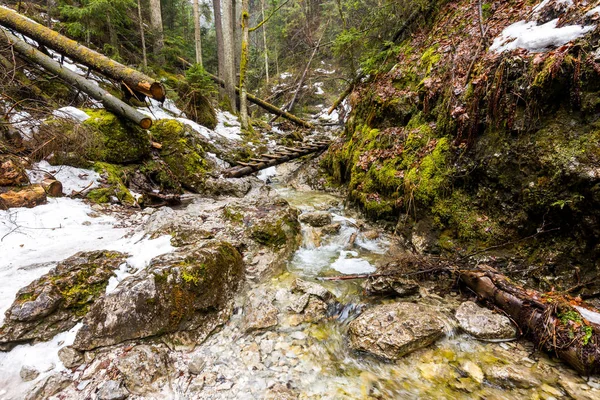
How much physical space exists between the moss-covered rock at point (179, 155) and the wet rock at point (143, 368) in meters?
5.51

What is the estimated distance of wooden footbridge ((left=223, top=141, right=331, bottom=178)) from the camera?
8812 millimetres

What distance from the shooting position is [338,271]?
4.70 metres

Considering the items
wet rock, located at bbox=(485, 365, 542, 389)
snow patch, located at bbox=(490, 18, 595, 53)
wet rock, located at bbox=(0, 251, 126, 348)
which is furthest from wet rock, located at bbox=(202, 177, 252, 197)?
wet rock, located at bbox=(485, 365, 542, 389)

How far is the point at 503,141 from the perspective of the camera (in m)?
3.90

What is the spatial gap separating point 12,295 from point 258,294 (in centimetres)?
272

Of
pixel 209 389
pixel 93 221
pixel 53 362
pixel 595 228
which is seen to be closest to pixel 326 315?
pixel 209 389

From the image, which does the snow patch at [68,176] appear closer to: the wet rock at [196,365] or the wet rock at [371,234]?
the wet rock at [196,365]

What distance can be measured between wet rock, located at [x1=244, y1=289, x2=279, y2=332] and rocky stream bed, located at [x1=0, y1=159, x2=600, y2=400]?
2cm

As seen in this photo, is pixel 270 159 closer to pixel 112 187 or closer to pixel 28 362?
pixel 112 187

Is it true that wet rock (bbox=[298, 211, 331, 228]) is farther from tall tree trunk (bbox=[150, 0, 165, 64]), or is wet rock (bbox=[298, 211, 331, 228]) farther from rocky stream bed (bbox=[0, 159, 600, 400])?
tall tree trunk (bbox=[150, 0, 165, 64])

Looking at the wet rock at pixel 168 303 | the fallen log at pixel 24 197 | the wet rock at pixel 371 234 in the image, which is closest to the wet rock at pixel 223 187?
the fallen log at pixel 24 197

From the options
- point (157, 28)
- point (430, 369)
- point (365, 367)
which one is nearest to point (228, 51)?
point (157, 28)

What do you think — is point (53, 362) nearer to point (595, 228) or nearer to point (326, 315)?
point (326, 315)

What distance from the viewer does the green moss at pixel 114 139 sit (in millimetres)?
6234
